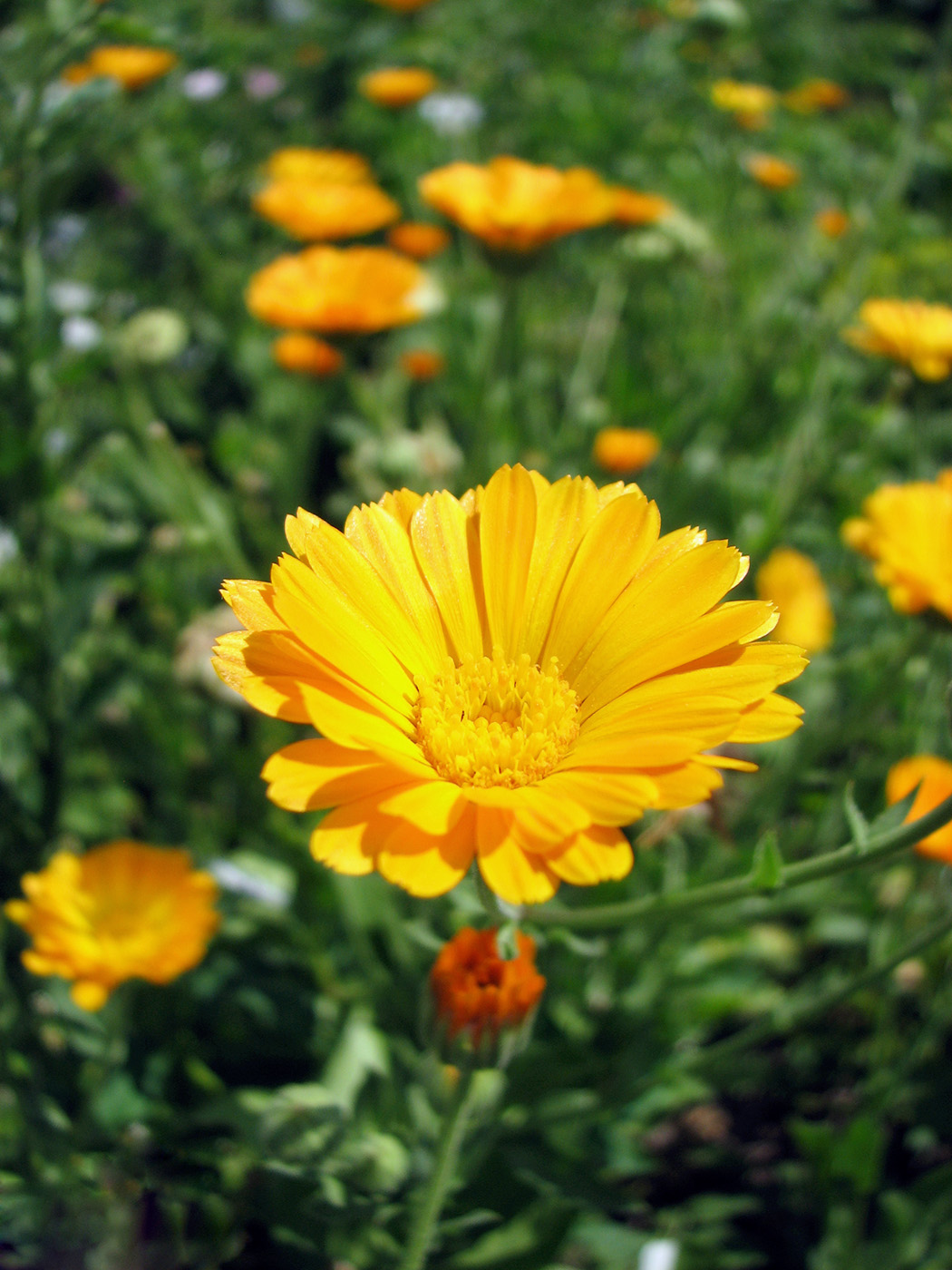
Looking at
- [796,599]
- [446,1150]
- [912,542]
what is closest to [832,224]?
[796,599]

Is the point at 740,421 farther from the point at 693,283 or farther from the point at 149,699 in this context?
the point at 149,699

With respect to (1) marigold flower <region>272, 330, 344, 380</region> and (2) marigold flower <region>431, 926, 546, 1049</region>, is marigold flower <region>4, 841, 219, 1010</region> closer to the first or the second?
(2) marigold flower <region>431, 926, 546, 1049</region>

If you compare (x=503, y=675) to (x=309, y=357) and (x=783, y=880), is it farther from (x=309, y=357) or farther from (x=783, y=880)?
(x=309, y=357)

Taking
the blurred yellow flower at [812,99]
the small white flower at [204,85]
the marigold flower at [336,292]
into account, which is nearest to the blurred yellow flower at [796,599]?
the marigold flower at [336,292]

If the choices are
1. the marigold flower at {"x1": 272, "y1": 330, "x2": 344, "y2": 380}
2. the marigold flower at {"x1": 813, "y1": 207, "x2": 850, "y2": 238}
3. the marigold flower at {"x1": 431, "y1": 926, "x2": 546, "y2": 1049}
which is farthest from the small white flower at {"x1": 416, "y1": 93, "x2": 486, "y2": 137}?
the marigold flower at {"x1": 431, "y1": 926, "x2": 546, "y2": 1049}

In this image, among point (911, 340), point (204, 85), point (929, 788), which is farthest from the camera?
point (204, 85)

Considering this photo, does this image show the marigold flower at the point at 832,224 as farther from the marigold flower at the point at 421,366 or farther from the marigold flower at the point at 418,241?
the marigold flower at the point at 421,366
